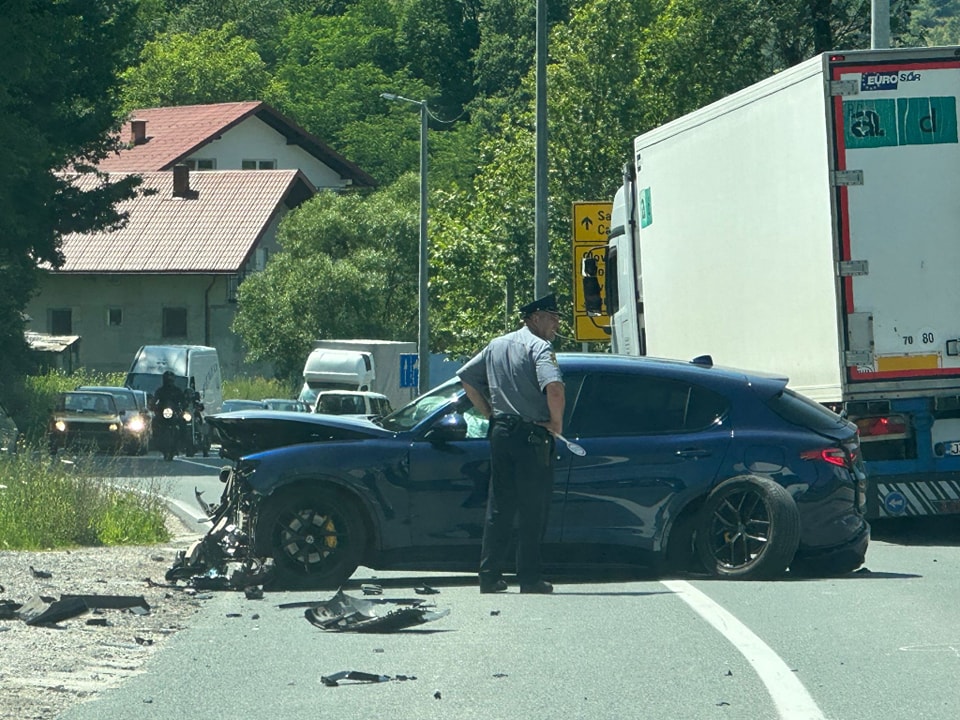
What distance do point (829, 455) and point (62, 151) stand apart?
95.2 ft

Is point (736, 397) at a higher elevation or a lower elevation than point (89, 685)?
higher

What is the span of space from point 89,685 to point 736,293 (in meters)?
9.42

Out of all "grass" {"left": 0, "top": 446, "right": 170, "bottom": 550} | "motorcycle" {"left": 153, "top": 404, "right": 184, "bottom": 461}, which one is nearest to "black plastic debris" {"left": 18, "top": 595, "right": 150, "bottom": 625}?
"grass" {"left": 0, "top": 446, "right": 170, "bottom": 550}

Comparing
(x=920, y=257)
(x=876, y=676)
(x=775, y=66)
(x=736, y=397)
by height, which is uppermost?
(x=775, y=66)

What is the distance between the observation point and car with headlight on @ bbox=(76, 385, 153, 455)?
36594mm

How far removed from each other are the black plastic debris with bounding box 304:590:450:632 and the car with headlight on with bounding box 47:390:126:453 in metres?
27.1

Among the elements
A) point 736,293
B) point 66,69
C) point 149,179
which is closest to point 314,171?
point 149,179

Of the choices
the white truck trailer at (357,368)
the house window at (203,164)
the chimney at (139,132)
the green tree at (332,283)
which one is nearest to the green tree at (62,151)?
the white truck trailer at (357,368)

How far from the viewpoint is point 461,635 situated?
30.6ft

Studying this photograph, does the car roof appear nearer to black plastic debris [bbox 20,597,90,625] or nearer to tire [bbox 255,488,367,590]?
tire [bbox 255,488,367,590]

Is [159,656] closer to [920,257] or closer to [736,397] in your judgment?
[736,397]

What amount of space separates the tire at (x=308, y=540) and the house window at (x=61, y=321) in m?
61.8

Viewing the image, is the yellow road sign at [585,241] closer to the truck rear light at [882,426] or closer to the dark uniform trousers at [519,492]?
the truck rear light at [882,426]

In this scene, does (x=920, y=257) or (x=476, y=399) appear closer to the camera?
(x=476, y=399)
